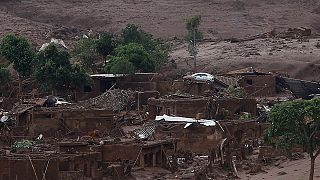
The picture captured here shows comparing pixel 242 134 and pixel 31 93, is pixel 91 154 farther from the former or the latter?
pixel 31 93

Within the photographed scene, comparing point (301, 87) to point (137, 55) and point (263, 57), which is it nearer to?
point (137, 55)

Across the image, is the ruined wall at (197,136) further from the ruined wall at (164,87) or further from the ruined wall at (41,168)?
the ruined wall at (164,87)

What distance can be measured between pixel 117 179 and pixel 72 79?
74.1ft

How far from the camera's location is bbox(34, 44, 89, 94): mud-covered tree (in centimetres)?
5244

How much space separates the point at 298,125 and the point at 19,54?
29.9 meters

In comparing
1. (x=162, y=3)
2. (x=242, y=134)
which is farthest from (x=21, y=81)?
(x=162, y=3)

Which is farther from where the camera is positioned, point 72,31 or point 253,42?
point 72,31

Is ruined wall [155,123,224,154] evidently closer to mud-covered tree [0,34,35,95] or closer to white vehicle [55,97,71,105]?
white vehicle [55,97,71,105]

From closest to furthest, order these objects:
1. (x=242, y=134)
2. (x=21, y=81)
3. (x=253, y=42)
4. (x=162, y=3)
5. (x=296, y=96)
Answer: (x=242, y=134) < (x=296, y=96) < (x=21, y=81) < (x=253, y=42) < (x=162, y=3)

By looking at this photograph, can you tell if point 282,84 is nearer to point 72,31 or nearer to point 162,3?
point 72,31

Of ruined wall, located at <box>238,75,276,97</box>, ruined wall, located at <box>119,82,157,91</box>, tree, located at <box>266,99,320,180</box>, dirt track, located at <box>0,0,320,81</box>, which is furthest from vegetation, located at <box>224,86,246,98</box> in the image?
dirt track, located at <box>0,0,320,81</box>

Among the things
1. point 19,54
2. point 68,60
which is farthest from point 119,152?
point 19,54

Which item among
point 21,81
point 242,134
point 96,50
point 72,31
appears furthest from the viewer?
point 72,31

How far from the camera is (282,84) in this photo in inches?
2135
